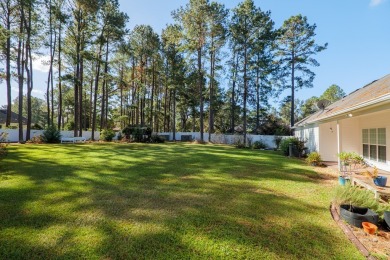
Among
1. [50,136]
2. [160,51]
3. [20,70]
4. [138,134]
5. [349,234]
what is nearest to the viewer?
[349,234]

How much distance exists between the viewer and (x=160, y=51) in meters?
28.4

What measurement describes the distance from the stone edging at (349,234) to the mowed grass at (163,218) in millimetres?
101

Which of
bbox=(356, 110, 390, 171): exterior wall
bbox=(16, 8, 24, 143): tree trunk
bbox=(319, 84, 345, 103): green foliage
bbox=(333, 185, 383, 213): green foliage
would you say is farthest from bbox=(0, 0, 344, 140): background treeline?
bbox=(319, 84, 345, 103): green foliage

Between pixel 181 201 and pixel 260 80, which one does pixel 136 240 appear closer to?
pixel 181 201

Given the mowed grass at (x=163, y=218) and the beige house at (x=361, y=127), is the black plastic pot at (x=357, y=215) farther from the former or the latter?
the beige house at (x=361, y=127)

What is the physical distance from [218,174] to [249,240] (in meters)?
4.33

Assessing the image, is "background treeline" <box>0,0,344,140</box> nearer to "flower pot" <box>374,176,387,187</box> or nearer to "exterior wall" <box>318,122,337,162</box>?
"exterior wall" <box>318,122,337,162</box>

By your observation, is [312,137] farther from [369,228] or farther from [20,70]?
[20,70]

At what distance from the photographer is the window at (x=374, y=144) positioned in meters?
7.88

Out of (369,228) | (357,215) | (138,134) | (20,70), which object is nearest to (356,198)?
(357,215)

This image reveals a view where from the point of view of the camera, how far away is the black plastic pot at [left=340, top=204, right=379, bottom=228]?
375 centimetres

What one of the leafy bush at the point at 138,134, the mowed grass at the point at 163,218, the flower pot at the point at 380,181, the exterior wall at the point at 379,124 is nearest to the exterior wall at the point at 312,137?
the exterior wall at the point at 379,124

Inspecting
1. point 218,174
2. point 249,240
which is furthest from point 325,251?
point 218,174

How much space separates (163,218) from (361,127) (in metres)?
10.6
